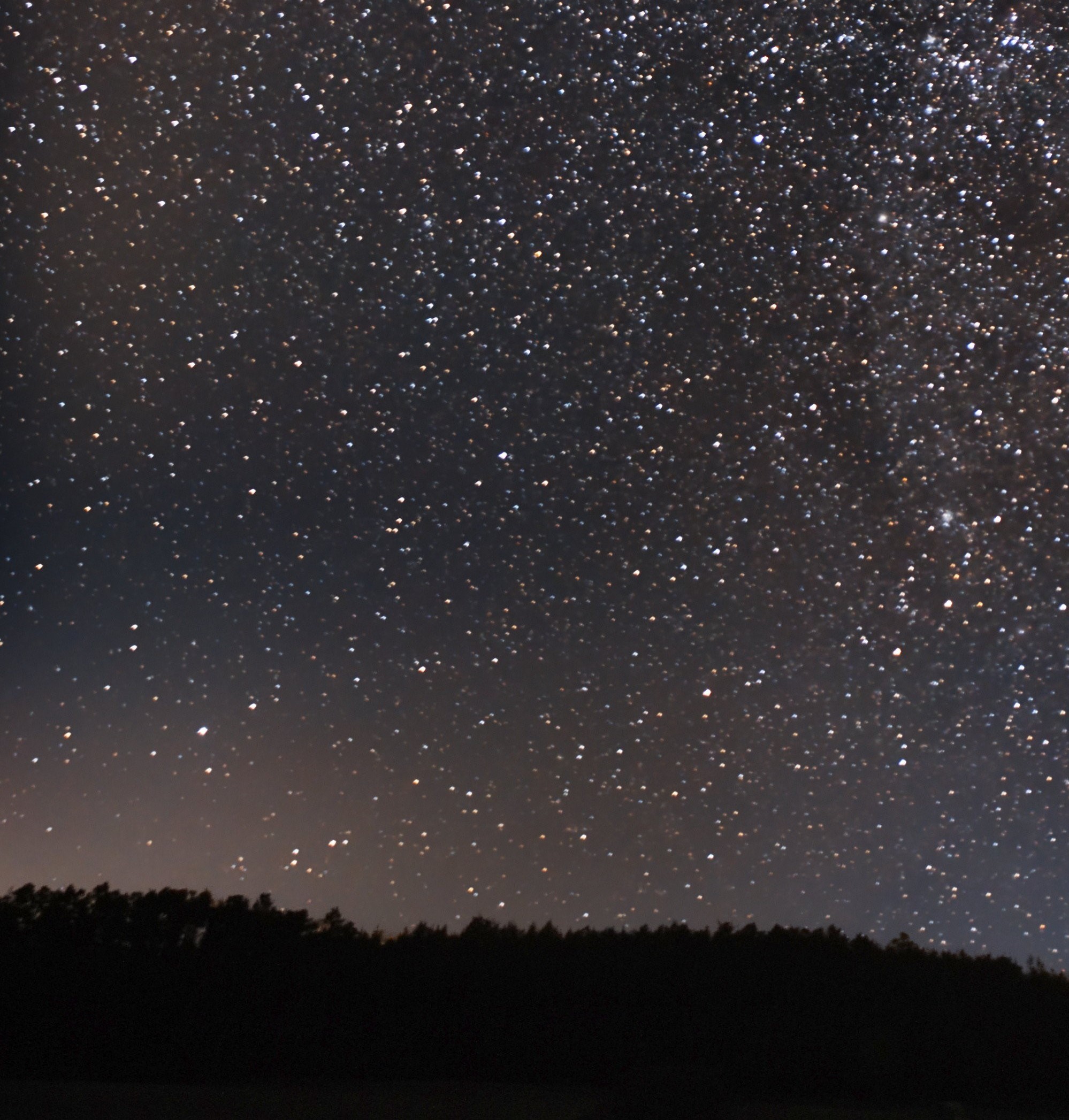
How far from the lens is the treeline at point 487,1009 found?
17.7 feet

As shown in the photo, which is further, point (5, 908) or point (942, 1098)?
point (5, 908)

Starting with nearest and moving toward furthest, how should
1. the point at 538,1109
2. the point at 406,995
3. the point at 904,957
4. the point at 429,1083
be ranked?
the point at 538,1109 < the point at 429,1083 < the point at 406,995 < the point at 904,957

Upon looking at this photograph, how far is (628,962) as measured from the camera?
5.93m

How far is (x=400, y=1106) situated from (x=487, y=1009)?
86cm

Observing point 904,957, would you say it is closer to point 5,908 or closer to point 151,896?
point 151,896

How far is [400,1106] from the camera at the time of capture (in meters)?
4.94

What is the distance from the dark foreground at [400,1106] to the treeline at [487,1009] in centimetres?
18

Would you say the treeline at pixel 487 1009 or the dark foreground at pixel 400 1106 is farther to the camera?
the treeline at pixel 487 1009

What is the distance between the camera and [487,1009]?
5672mm

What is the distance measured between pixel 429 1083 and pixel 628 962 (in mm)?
1384

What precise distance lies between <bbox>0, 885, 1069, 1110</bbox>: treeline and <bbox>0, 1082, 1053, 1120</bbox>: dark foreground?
18cm

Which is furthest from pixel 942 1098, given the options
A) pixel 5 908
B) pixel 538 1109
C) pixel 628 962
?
pixel 5 908

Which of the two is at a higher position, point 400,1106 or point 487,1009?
point 487,1009

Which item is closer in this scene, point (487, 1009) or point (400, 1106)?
point (400, 1106)
